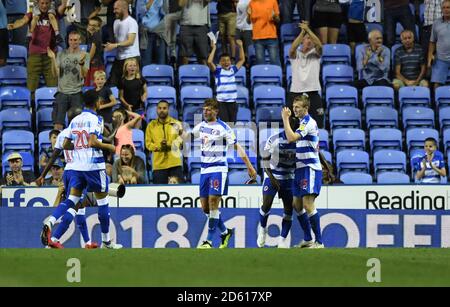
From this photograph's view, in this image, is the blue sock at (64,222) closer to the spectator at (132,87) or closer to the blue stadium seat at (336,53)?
the spectator at (132,87)

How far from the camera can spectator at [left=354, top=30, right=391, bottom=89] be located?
2533 cm

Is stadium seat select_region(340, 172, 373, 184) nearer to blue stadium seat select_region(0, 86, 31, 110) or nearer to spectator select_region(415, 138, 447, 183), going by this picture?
spectator select_region(415, 138, 447, 183)

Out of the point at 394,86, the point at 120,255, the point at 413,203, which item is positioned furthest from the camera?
the point at 394,86

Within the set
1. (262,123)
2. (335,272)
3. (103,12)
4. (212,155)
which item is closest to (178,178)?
(262,123)

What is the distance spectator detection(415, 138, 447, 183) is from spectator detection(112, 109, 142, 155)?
476cm

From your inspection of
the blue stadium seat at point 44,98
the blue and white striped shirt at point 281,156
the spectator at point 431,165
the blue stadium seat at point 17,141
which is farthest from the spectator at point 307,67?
the blue and white striped shirt at point 281,156

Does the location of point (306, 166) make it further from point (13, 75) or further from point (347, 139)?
point (13, 75)

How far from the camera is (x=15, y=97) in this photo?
992 inches

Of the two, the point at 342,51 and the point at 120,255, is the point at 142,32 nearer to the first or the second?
the point at 342,51

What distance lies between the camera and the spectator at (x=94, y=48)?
24953mm

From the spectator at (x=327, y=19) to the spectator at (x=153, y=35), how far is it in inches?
110

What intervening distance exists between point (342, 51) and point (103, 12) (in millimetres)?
4700

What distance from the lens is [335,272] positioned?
16156 millimetres

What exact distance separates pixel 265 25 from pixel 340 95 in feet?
6.08
